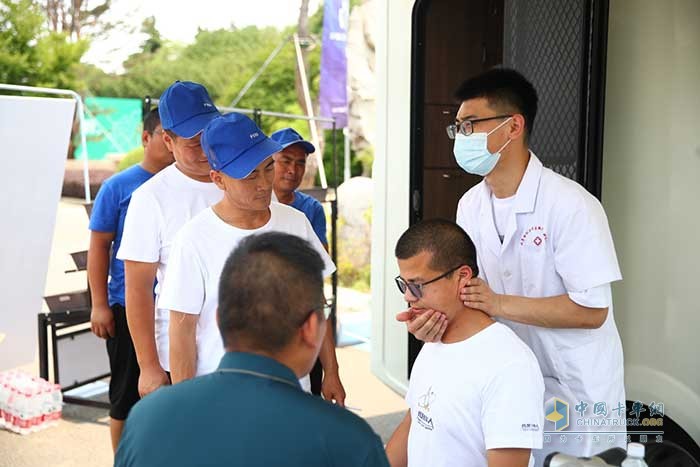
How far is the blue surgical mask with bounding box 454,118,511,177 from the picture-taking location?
2.21 metres

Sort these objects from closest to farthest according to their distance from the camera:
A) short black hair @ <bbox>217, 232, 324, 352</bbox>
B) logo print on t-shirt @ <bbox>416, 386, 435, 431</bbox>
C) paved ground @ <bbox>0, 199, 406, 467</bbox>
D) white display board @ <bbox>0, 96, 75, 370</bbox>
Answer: short black hair @ <bbox>217, 232, 324, 352</bbox> → logo print on t-shirt @ <bbox>416, 386, 435, 431</bbox> → paved ground @ <bbox>0, 199, 406, 467</bbox> → white display board @ <bbox>0, 96, 75, 370</bbox>

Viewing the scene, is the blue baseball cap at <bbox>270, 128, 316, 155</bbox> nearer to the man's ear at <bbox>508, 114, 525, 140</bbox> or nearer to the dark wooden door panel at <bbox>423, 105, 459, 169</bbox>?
the dark wooden door panel at <bbox>423, 105, 459, 169</bbox>

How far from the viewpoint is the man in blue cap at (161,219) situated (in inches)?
94.3

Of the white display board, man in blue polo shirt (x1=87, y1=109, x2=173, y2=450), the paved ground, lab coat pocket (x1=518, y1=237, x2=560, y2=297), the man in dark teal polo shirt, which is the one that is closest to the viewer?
the man in dark teal polo shirt

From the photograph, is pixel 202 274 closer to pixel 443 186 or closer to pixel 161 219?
pixel 161 219

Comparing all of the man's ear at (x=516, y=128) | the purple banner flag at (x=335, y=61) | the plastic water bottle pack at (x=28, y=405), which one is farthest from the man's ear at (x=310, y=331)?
the purple banner flag at (x=335, y=61)

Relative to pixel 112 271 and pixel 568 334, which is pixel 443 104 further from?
pixel 568 334

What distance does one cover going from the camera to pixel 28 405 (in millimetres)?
4305

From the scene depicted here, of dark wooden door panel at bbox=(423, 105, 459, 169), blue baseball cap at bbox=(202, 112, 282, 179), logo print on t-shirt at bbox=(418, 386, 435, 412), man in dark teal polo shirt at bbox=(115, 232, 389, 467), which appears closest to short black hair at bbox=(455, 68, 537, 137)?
blue baseball cap at bbox=(202, 112, 282, 179)

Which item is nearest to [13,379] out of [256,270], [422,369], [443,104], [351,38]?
[443,104]

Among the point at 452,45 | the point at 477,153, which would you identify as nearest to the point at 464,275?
the point at 477,153

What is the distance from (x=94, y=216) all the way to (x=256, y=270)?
235 centimetres

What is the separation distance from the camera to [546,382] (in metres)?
2.18

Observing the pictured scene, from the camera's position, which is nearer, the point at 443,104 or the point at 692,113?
the point at 692,113
